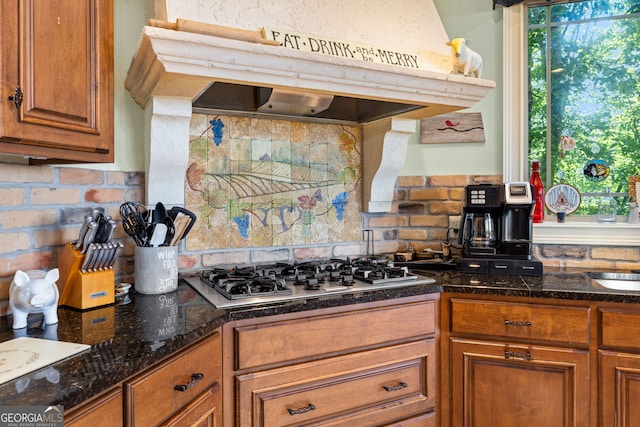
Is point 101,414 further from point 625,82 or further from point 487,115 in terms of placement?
point 625,82

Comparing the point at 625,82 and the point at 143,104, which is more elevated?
the point at 625,82

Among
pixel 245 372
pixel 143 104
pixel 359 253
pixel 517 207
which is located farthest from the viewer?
pixel 359 253

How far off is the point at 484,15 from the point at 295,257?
5.56 ft

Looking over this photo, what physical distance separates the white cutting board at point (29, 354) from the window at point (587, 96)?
237 cm

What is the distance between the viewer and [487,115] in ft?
8.28

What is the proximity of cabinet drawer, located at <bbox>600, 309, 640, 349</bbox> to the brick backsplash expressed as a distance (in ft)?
2.03

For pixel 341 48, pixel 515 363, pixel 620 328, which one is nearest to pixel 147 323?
pixel 341 48

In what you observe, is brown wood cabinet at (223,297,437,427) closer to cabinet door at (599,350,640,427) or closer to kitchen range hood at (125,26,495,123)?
cabinet door at (599,350,640,427)

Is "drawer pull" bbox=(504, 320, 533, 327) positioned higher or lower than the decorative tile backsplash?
lower

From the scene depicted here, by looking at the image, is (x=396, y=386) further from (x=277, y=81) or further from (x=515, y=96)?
(x=515, y=96)

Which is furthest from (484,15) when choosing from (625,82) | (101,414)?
(101,414)

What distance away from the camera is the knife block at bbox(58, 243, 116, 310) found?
1.49 meters

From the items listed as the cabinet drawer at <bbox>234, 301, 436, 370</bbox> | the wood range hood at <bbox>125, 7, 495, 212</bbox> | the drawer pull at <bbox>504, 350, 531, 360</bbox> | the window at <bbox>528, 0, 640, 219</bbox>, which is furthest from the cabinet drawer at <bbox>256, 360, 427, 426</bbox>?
the window at <bbox>528, 0, 640, 219</bbox>

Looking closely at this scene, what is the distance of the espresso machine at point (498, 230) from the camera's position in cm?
212
